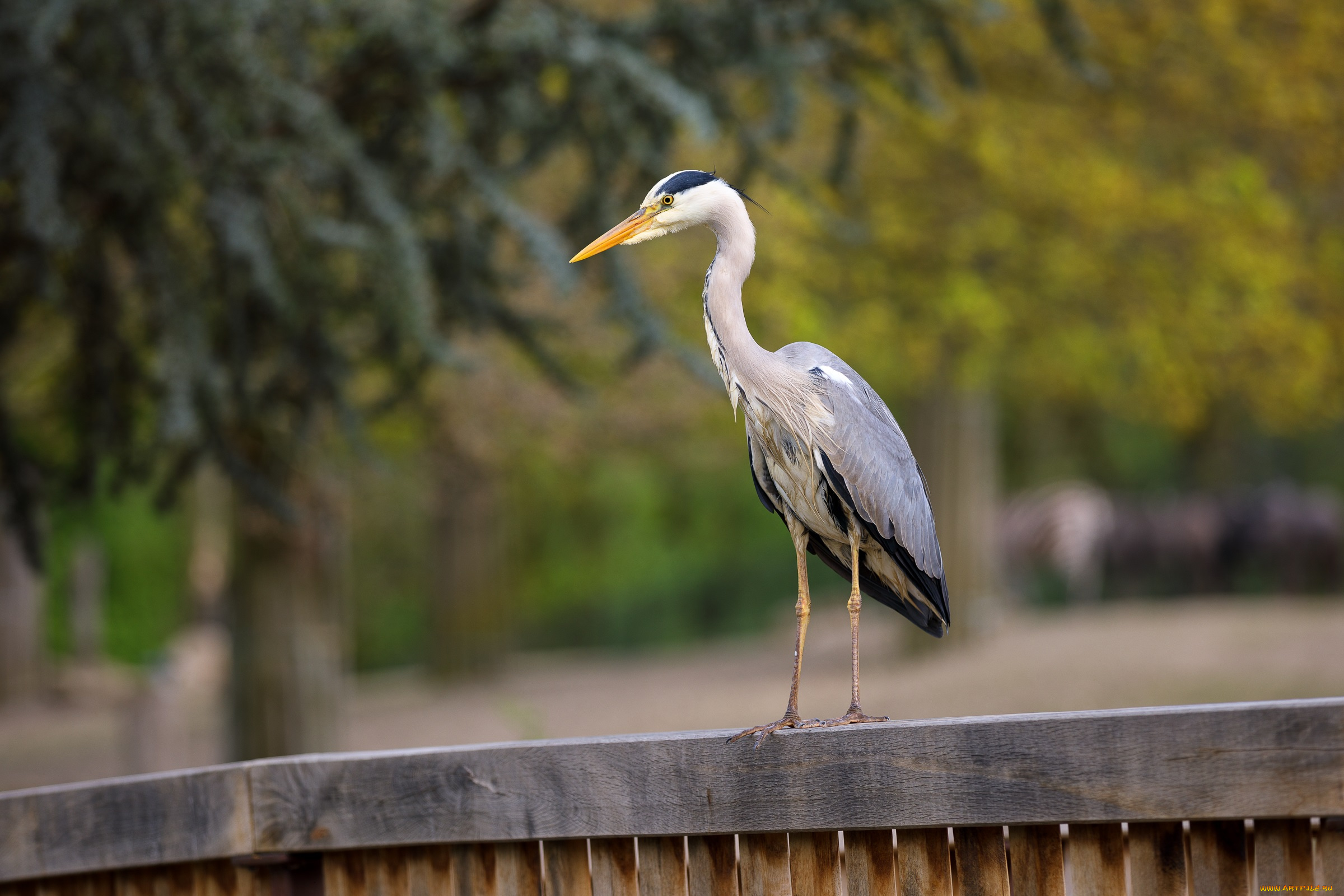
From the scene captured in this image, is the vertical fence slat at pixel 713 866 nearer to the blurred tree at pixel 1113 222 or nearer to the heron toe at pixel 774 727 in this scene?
the heron toe at pixel 774 727

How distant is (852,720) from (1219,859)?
91cm

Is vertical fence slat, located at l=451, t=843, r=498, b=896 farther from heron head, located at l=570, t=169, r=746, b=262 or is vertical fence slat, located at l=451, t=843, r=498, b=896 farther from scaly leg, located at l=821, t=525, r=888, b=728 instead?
heron head, located at l=570, t=169, r=746, b=262

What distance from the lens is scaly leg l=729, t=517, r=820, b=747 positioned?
10.2 feet

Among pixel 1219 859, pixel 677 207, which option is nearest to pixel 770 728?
pixel 1219 859

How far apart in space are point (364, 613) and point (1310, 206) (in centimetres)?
1991

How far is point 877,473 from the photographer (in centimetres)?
351

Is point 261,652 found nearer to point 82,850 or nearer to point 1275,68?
point 82,850

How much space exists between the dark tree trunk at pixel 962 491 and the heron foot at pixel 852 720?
33.6ft

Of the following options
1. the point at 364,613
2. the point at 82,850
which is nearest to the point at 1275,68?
the point at 82,850

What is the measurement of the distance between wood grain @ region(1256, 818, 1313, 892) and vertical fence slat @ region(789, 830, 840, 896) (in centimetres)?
89

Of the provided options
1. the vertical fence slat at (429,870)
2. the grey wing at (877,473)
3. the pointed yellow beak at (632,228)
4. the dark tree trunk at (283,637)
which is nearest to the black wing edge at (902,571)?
the grey wing at (877,473)

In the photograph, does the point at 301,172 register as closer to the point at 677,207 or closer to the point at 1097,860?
the point at 677,207

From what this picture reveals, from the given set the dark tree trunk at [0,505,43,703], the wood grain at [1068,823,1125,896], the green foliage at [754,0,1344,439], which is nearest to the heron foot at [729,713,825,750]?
the wood grain at [1068,823,1125,896]

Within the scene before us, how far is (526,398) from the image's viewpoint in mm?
11625
